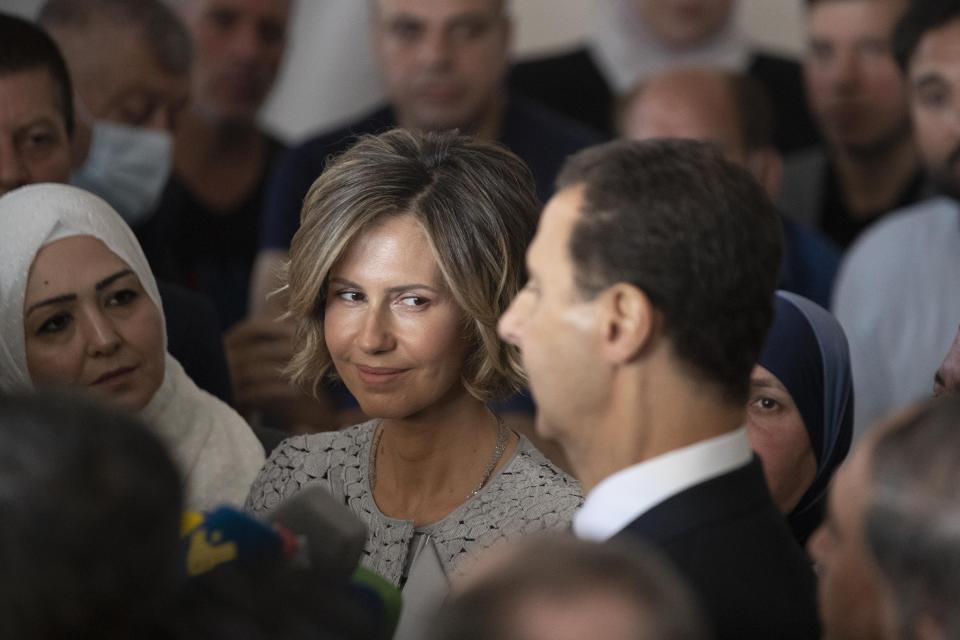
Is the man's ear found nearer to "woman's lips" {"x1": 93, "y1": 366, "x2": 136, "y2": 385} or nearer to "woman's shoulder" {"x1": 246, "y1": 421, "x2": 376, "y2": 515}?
"woman's shoulder" {"x1": 246, "y1": 421, "x2": 376, "y2": 515}

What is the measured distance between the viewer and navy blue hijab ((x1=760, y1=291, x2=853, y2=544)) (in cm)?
209

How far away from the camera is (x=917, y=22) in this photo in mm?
3529

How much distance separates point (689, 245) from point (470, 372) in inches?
26.1

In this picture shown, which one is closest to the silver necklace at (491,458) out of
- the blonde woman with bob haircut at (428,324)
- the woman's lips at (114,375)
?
the blonde woman with bob haircut at (428,324)

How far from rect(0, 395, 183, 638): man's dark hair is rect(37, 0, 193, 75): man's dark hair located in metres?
A: 2.68

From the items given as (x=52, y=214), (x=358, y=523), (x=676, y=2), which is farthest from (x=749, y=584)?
(x=676, y=2)

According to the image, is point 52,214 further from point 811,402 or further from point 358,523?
point 811,402

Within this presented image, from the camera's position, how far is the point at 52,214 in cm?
221

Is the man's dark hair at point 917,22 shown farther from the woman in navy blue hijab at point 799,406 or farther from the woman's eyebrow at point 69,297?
the woman's eyebrow at point 69,297

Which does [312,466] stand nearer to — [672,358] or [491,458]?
[491,458]

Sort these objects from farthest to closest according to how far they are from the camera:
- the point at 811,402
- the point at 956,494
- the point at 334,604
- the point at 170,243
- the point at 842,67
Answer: the point at 842,67 → the point at 170,243 → the point at 811,402 → the point at 334,604 → the point at 956,494

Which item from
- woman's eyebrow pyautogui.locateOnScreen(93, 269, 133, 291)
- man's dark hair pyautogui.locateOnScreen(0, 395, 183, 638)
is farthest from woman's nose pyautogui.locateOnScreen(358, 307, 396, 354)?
man's dark hair pyautogui.locateOnScreen(0, 395, 183, 638)

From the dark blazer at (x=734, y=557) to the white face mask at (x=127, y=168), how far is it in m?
2.00

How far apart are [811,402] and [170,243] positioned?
6.84ft
